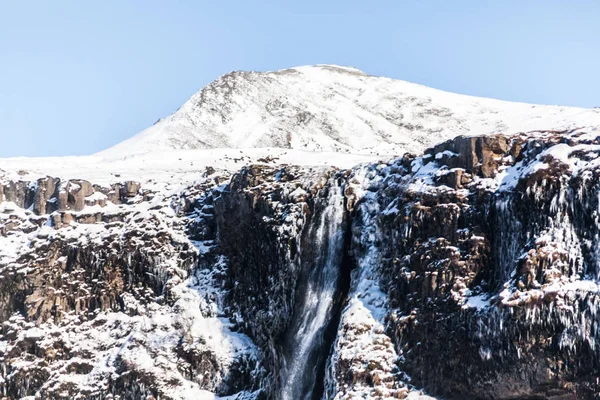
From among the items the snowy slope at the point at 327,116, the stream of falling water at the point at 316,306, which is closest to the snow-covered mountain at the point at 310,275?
the stream of falling water at the point at 316,306

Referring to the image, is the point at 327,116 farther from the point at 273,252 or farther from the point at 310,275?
the point at 310,275

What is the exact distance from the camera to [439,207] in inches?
3034

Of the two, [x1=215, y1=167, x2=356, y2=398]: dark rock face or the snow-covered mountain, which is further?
[x1=215, y1=167, x2=356, y2=398]: dark rock face

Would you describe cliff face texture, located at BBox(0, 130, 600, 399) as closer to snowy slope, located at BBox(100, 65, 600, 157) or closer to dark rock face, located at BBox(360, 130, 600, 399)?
dark rock face, located at BBox(360, 130, 600, 399)

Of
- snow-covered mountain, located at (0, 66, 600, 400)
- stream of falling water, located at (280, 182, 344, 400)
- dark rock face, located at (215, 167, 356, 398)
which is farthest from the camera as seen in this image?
dark rock face, located at (215, 167, 356, 398)

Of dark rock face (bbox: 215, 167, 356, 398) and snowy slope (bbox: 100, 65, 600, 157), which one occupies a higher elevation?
snowy slope (bbox: 100, 65, 600, 157)

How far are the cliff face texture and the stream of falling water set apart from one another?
110 millimetres

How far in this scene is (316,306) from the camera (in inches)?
3179

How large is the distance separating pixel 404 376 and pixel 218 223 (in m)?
21.5

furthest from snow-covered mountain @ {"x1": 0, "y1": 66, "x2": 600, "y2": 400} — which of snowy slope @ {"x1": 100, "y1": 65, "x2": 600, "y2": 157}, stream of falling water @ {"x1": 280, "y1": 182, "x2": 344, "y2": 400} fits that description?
snowy slope @ {"x1": 100, "y1": 65, "x2": 600, "y2": 157}

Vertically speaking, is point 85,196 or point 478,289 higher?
point 85,196

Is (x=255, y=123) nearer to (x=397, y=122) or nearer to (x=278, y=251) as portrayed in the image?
(x=397, y=122)

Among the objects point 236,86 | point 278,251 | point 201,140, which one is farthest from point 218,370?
point 236,86

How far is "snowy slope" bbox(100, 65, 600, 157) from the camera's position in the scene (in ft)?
419
